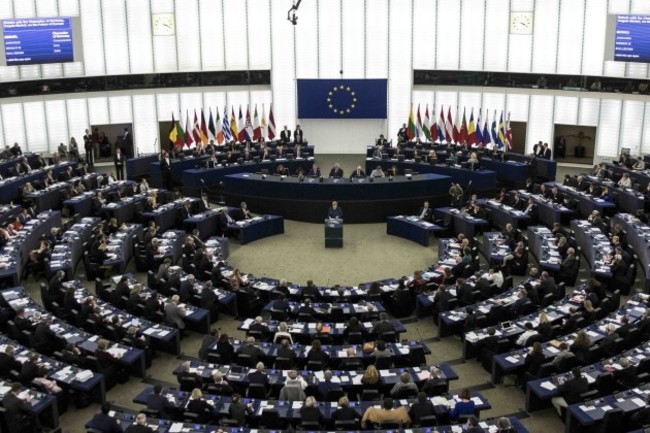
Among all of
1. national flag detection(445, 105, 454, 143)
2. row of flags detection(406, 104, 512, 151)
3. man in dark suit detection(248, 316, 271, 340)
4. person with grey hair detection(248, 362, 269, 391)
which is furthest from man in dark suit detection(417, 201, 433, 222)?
person with grey hair detection(248, 362, 269, 391)

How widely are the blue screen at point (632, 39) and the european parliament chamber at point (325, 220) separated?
0.09m

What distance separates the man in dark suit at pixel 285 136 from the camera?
40406 mm

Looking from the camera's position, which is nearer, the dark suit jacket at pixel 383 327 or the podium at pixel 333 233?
the dark suit jacket at pixel 383 327

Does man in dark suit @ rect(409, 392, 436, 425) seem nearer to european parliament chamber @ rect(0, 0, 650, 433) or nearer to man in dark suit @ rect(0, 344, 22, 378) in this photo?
european parliament chamber @ rect(0, 0, 650, 433)

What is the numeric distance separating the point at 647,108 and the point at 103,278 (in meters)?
29.9

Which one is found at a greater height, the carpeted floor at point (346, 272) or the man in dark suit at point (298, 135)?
the man in dark suit at point (298, 135)

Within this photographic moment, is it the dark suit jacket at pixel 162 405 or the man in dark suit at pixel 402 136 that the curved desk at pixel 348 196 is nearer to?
the man in dark suit at pixel 402 136

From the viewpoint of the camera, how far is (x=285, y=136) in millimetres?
40719

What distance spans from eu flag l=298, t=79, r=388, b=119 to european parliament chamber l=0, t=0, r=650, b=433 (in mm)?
134

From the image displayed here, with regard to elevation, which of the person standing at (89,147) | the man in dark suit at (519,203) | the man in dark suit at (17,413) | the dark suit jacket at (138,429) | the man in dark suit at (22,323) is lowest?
the man in dark suit at (17,413)

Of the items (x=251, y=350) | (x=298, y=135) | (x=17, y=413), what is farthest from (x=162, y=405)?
(x=298, y=135)

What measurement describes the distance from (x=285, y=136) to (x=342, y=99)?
171 inches

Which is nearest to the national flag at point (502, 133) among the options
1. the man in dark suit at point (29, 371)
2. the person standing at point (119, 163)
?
the person standing at point (119, 163)

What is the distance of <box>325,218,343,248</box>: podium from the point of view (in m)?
27.8
